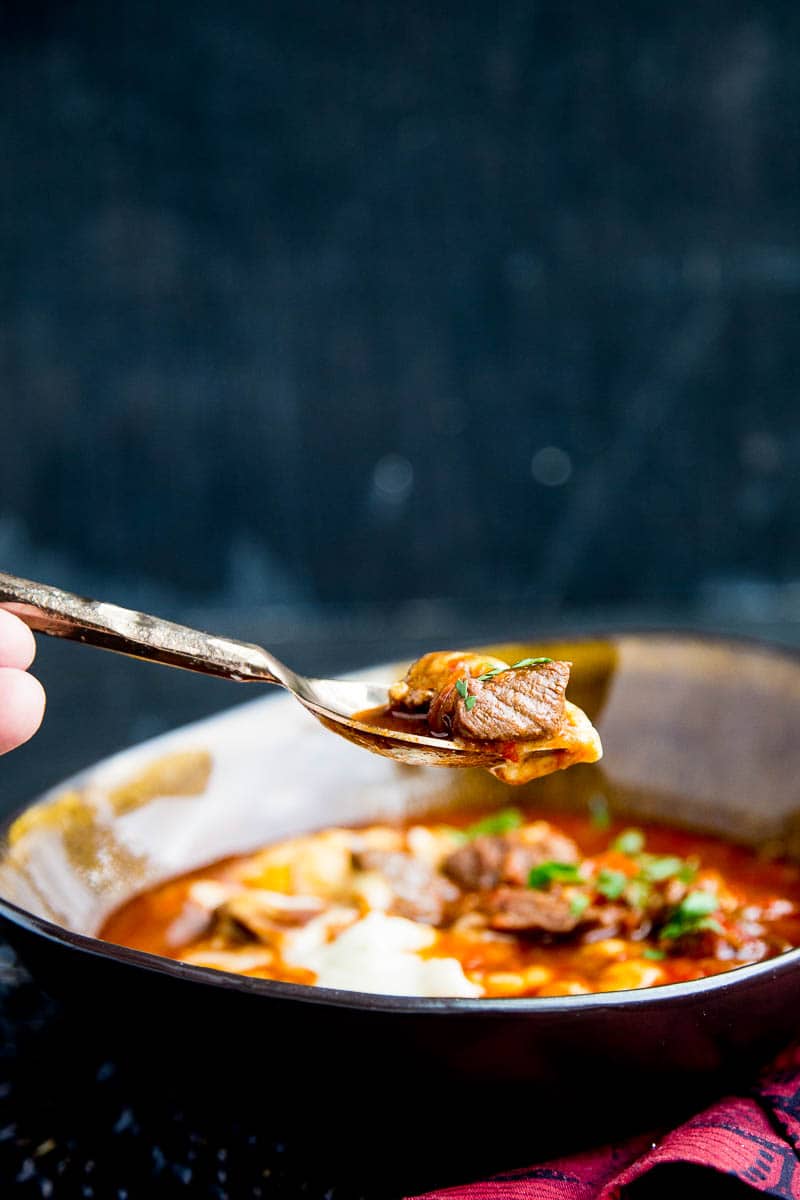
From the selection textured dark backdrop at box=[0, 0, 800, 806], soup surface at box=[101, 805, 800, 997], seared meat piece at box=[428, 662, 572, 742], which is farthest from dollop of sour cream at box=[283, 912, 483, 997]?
textured dark backdrop at box=[0, 0, 800, 806]

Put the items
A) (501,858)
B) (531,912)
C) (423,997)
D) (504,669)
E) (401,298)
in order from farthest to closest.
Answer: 1. (401,298)
2. (501,858)
3. (531,912)
4. (504,669)
5. (423,997)

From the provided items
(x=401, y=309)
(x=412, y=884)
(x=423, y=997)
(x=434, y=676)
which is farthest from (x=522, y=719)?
(x=401, y=309)

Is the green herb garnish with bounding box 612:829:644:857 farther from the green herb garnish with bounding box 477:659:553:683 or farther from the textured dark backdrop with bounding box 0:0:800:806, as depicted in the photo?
the textured dark backdrop with bounding box 0:0:800:806

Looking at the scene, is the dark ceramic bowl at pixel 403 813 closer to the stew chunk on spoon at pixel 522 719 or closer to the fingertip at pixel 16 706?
the fingertip at pixel 16 706

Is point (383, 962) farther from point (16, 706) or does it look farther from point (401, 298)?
point (401, 298)

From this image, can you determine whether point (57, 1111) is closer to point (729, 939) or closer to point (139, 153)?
point (729, 939)
